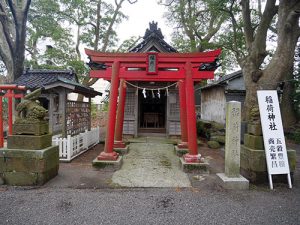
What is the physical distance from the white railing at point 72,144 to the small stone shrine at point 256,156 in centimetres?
597

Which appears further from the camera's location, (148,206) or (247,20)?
(247,20)

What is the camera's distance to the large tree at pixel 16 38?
417 inches

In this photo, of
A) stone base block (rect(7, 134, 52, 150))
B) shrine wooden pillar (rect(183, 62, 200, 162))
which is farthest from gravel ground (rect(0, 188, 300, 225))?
shrine wooden pillar (rect(183, 62, 200, 162))

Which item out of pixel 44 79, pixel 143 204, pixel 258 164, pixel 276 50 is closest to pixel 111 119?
pixel 143 204

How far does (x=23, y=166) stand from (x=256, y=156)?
596cm

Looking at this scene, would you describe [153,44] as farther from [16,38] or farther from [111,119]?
[16,38]

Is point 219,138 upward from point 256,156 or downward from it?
downward

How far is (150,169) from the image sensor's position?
6.36 meters

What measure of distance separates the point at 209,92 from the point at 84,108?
12557mm

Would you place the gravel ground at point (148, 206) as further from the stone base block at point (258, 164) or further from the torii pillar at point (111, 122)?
the torii pillar at point (111, 122)

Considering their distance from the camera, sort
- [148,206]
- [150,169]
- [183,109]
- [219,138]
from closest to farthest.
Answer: [148,206]
[150,169]
[183,109]
[219,138]

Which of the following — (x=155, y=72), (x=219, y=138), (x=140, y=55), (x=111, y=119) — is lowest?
(x=219, y=138)

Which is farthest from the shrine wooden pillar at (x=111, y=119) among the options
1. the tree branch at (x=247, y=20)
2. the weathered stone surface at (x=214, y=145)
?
the tree branch at (x=247, y=20)

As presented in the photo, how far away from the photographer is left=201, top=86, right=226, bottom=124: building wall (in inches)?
598
